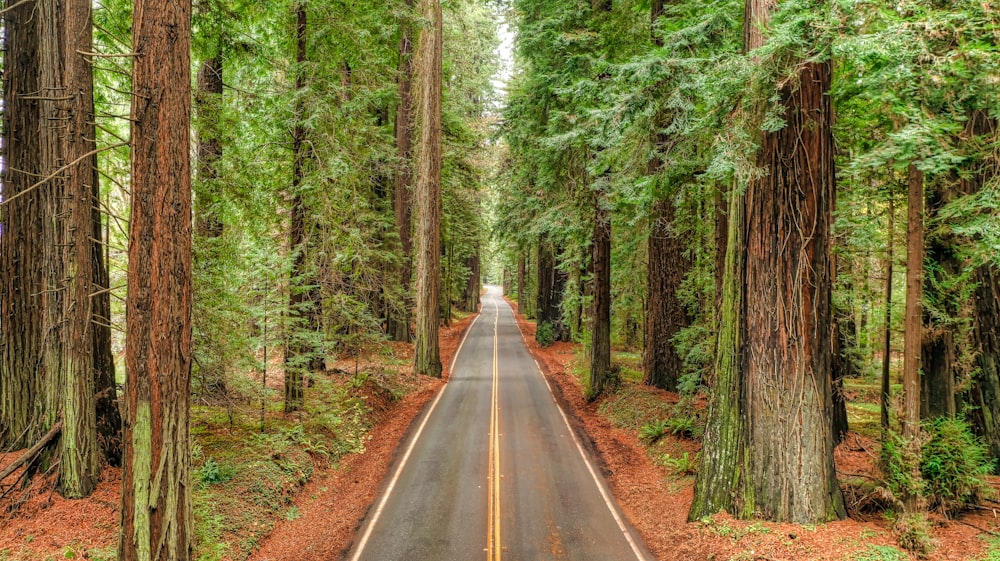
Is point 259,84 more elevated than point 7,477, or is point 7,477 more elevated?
point 259,84

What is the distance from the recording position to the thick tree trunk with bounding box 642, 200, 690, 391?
13148 millimetres

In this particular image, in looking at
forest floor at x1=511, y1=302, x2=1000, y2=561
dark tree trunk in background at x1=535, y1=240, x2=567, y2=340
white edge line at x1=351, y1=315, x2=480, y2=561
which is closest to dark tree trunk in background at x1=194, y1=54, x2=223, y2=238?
white edge line at x1=351, y1=315, x2=480, y2=561

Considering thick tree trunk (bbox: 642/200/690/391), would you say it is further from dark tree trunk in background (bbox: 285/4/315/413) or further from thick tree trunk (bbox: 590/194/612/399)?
dark tree trunk in background (bbox: 285/4/315/413)

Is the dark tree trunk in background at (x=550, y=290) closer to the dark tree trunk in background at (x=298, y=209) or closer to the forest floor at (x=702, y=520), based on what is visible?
the forest floor at (x=702, y=520)

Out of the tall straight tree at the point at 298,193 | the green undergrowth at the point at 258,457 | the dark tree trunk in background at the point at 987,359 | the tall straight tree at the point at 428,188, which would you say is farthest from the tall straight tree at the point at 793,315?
the tall straight tree at the point at 428,188

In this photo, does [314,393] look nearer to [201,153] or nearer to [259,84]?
[201,153]

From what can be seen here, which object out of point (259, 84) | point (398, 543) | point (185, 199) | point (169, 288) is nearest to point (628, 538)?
point (398, 543)

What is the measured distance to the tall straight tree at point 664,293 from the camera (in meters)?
12.9

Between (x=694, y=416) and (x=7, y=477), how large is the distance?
11730 mm

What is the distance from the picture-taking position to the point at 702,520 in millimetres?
7293

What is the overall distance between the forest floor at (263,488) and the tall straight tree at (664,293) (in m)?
7.57

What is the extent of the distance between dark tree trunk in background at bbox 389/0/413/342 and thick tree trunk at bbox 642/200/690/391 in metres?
10.3

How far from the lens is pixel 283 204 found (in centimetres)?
1138

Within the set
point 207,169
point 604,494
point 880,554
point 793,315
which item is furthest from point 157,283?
point 880,554
